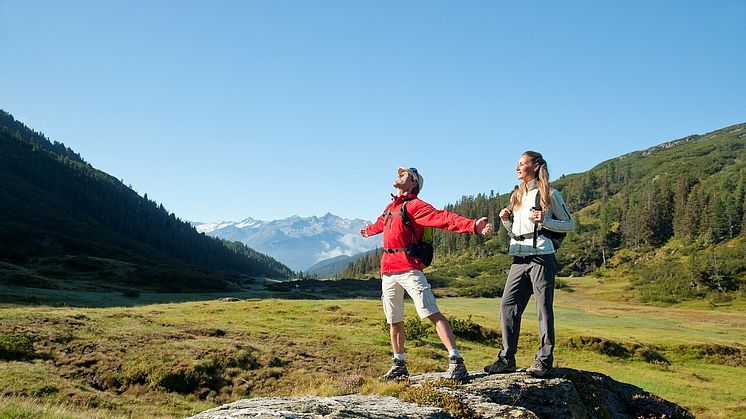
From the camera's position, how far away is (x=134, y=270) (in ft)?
329

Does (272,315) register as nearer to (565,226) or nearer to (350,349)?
(350,349)

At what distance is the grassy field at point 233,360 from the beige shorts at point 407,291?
1.40 metres

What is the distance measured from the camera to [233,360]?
2328cm

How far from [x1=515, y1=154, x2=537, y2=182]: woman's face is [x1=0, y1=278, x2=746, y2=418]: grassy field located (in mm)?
4760

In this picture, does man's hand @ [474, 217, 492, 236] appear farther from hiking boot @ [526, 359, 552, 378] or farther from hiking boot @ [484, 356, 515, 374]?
hiking boot @ [526, 359, 552, 378]

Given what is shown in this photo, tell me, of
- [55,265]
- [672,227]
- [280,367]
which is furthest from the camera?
[672,227]

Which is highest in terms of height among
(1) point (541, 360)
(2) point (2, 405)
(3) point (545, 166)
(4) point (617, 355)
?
(3) point (545, 166)

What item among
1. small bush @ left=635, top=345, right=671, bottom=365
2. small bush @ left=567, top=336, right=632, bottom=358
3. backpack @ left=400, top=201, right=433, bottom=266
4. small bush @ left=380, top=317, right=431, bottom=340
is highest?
Result: backpack @ left=400, top=201, right=433, bottom=266

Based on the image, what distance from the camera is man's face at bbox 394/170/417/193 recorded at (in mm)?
9398

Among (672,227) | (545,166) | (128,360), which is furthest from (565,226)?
(672,227)

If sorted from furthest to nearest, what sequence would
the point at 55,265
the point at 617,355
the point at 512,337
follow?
the point at 55,265 < the point at 617,355 < the point at 512,337

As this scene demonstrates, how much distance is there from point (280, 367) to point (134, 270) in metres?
89.7

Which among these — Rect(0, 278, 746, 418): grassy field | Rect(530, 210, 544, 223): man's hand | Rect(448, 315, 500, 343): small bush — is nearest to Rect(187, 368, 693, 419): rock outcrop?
Rect(0, 278, 746, 418): grassy field

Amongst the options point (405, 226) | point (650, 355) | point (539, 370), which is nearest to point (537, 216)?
point (405, 226)
